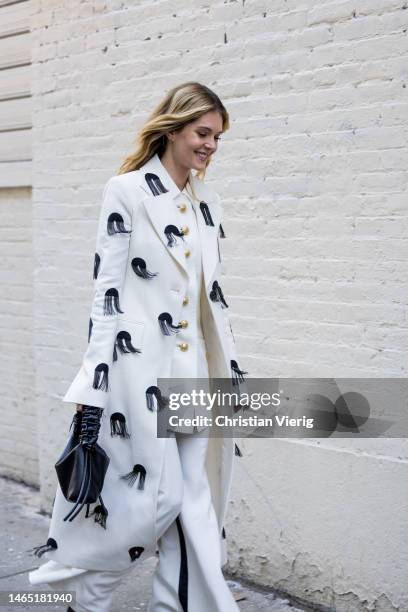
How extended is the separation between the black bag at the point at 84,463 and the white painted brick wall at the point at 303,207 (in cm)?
142

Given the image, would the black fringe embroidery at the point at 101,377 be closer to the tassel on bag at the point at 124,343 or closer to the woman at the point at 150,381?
the woman at the point at 150,381

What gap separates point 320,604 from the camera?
15.3 ft

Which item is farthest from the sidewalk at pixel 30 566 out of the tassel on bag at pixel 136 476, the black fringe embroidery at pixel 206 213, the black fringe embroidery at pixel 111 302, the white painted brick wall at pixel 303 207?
the black fringe embroidery at pixel 206 213

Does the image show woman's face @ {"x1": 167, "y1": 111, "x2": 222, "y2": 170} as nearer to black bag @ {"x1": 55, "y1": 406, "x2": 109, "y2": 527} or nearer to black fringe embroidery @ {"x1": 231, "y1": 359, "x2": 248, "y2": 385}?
black fringe embroidery @ {"x1": 231, "y1": 359, "x2": 248, "y2": 385}

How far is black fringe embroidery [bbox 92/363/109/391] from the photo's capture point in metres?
3.52

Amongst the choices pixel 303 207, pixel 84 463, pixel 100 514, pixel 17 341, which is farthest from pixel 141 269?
pixel 17 341

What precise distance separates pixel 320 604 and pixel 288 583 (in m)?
0.20

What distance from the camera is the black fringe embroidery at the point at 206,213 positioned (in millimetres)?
3877

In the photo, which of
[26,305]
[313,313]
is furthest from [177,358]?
[26,305]

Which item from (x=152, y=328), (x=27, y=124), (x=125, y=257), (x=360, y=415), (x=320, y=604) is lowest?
(x=320, y=604)

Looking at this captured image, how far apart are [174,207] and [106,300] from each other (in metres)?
0.45

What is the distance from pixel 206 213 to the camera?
3889mm

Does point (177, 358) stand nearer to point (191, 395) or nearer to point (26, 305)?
point (191, 395)

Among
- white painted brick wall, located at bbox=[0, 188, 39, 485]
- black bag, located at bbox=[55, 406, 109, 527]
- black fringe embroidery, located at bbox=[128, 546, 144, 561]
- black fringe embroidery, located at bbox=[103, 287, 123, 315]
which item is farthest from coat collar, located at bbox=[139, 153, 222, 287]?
white painted brick wall, located at bbox=[0, 188, 39, 485]
